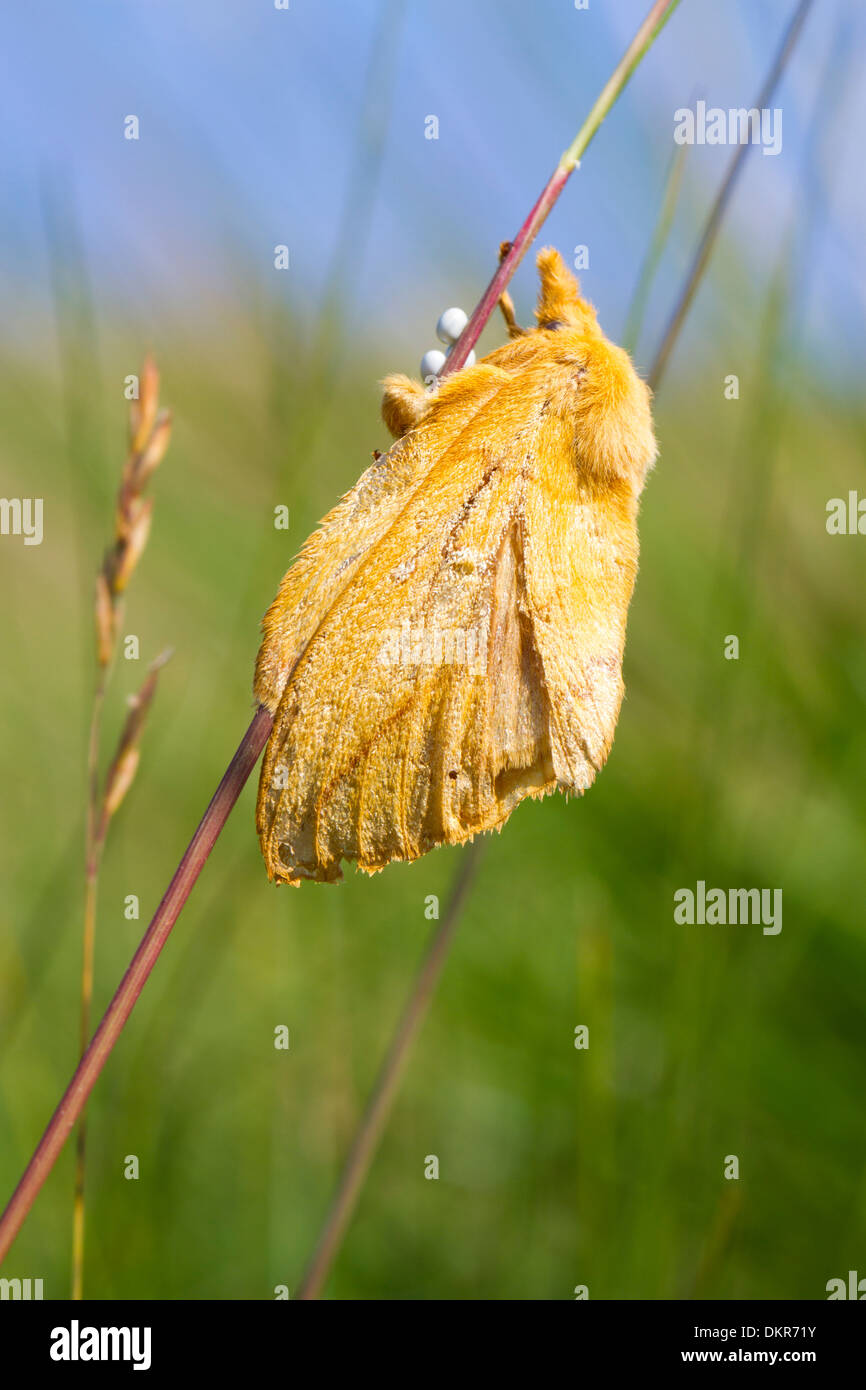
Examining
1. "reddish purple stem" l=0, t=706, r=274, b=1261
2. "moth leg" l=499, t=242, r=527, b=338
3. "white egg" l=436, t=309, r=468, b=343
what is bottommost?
"reddish purple stem" l=0, t=706, r=274, b=1261

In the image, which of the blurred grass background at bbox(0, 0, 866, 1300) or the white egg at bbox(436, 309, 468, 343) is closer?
the white egg at bbox(436, 309, 468, 343)

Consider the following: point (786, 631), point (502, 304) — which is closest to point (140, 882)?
point (786, 631)

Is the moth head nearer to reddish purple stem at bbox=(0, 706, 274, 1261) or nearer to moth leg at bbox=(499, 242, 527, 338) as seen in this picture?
moth leg at bbox=(499, 242, 527, 338)

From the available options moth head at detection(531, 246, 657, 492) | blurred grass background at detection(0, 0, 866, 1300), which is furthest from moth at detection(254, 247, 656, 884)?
blurred grass background at detection(0, 0, 866, 1300)

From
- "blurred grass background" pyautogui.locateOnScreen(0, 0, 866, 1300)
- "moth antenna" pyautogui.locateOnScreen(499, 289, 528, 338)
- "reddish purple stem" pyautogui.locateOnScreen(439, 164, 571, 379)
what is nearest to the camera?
"reddish purple stem" pyautogui.locateOnScreen(439, 164, 571, 379)

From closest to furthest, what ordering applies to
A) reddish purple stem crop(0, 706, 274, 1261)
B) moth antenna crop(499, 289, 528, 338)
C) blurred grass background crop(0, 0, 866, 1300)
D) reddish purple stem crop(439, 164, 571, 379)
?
reddish purple stem crop(0, 706, 274, 1261) → reddish purple stem crop(439, 164, 571, 379) → moth antenna crop(499, 289, 528, 338) → blurred grass background crop(0, 0, 866, 1300)

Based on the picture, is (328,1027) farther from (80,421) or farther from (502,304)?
(502,304)

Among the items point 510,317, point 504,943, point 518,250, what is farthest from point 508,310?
point 504,943

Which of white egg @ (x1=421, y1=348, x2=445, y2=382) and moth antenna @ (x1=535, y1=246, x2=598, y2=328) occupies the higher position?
moth antenna @ (x1=535, y1=246, x2=598, y2=328)

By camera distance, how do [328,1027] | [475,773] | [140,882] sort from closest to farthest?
[475,773]
[328,1027]
[140,882]
